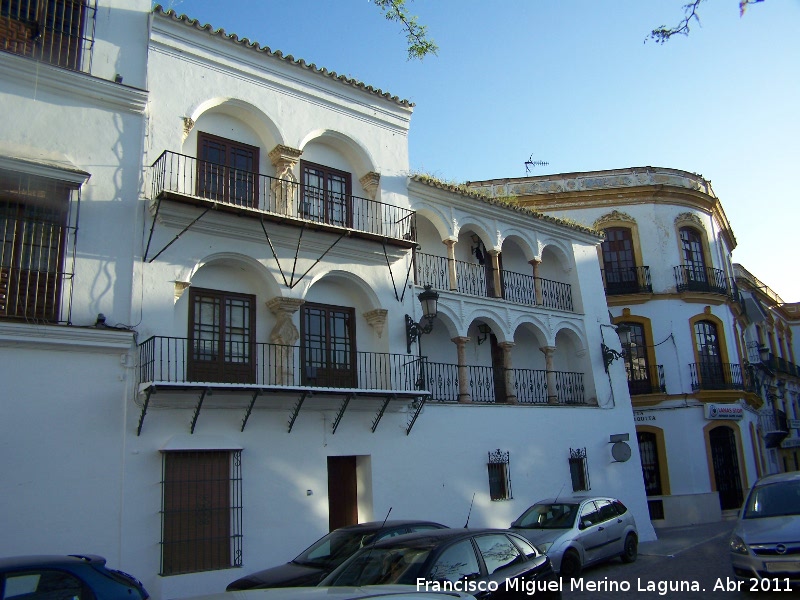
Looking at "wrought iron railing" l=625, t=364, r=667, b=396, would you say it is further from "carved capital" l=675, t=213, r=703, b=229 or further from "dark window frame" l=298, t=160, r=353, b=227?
"dark window frame" l=298, t=160, r=353, b=227

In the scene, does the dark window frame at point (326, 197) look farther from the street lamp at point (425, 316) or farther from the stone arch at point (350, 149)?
the street lamp at point (425, 316)

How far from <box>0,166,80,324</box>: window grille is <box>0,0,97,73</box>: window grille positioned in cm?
234

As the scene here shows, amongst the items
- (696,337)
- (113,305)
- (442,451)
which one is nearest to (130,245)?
(113,305)

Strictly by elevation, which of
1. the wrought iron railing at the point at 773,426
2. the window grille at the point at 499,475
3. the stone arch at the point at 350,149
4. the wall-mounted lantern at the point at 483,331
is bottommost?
the window grille at the point at 499,475

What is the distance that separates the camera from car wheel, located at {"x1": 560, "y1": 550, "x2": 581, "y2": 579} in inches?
464

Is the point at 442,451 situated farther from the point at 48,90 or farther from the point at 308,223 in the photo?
the point at 48,90

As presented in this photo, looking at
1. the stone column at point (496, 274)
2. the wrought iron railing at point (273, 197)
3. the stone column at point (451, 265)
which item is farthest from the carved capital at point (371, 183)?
the stone column at point (496, 274)

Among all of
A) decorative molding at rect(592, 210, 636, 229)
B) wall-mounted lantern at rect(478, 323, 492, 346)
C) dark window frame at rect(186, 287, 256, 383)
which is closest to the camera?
dark window frame at rect(186, 287, 256, 383)

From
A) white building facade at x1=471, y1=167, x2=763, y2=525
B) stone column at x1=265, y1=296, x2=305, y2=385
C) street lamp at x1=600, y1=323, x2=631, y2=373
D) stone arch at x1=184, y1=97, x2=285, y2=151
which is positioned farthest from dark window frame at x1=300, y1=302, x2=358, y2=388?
white building facade at x1=471, y1=167, x2=763, y2=525

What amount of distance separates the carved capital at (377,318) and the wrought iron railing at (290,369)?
0.60 m

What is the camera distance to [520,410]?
17125 mm

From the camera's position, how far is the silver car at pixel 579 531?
11867mm

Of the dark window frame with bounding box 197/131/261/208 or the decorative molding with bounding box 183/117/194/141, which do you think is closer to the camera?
the decorative molding with bounding box 183/117/194/141

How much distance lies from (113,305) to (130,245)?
3.69ft
